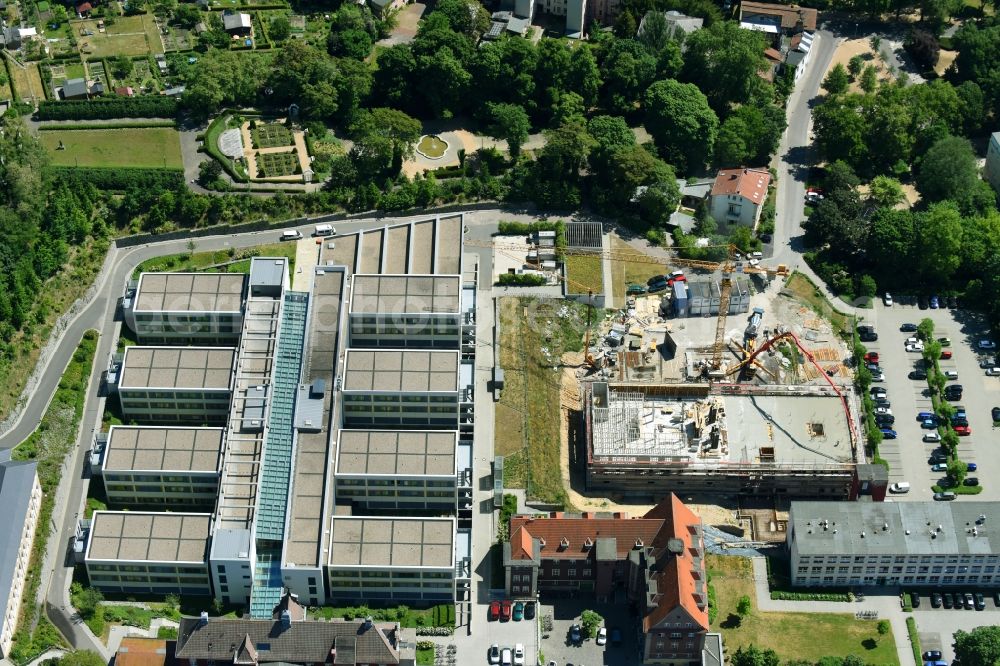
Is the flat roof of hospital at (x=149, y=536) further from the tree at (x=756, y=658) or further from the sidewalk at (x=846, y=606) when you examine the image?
the sidewalk at (x=846, y=606)

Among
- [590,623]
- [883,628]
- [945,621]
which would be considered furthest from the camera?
[945,621]

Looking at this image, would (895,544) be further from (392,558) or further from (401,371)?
(401,371)

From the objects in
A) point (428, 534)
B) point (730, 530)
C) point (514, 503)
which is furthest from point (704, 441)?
point (428, 534)

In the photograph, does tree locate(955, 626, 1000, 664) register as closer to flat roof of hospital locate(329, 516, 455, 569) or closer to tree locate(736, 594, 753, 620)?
tree locate(736, 594, 753, 620)

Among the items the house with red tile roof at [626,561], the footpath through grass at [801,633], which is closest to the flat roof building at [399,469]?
the house with red tile roof at [626,561]

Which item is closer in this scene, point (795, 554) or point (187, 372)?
point (795, 554)

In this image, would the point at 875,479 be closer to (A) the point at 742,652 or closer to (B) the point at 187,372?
(A) the point at 742,652

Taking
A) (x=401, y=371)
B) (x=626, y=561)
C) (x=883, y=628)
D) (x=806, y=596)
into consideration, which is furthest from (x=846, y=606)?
(x=401, y=371)
